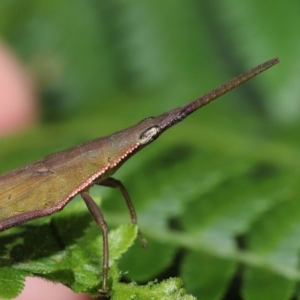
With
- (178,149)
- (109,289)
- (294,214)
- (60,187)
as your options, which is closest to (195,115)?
(178,149)

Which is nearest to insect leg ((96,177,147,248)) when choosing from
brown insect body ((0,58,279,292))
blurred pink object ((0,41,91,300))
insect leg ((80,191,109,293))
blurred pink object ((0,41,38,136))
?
brown insect body ((0,58,279,292))

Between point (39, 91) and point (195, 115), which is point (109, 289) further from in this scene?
point (39, 91)

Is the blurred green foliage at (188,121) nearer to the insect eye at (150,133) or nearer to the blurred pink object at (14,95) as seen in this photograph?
the blurred pink object at (14,95)

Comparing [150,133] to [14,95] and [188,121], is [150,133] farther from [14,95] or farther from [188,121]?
[14,95]

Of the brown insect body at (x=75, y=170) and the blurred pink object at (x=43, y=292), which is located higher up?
the brown insect body at (x=75, y=170)

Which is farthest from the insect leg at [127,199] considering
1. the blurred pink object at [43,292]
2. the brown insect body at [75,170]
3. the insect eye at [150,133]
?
the blurred pink object at [43,292]

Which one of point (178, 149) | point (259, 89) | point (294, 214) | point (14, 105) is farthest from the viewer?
point (14, 105)
